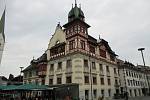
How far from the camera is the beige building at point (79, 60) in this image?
34938 millimetres

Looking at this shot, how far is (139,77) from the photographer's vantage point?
63.4 m

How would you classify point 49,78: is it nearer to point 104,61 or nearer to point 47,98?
point 47,98

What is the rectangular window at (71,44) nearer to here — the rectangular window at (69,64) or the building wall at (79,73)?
the building wall at (79,73)

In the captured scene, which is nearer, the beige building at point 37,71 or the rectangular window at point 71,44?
the rectangular window at point 71,44

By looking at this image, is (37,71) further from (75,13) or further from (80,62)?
(75,13)

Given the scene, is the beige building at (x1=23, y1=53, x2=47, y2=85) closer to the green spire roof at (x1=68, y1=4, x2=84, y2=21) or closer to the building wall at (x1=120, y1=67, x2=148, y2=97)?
the green spire roof at (x1=68, y1=4, x2=84, y2=21)

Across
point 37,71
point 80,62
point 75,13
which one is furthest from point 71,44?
point 37,71

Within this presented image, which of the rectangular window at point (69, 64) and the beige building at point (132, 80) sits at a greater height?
the rectangular window at point (69, 64)

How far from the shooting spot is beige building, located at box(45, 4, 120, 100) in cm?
3494

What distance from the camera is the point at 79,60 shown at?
114 ft

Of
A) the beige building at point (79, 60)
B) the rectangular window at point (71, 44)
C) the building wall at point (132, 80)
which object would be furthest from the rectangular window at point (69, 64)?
the building wall at point (132, 80)

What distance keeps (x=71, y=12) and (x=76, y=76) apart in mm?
15073

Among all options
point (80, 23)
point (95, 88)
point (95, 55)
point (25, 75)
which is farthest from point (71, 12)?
point (25, 75)

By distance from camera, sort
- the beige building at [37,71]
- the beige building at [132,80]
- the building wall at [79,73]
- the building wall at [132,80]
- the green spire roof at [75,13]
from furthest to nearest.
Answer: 1. the building wall at [132,80]
2. the beige building at [132,80]
3. the beige building at [37,71]
4. the green spire roof at [75,13]
5. the building wall at [79,73]
